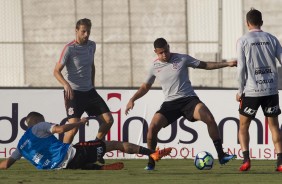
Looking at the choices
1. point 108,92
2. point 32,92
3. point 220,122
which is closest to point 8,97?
point 32,92

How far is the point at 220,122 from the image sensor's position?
18797mm

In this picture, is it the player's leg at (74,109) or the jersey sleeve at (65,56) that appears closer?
the jersey sleeve at (65,56)

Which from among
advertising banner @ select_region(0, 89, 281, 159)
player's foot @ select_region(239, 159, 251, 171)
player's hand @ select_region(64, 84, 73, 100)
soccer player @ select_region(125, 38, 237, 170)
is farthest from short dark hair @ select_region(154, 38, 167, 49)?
advertising banner @ select_region(0, 89, 281, 159)

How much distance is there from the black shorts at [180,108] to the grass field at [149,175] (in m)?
0.76

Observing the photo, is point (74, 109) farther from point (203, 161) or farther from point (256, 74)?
point (256, 74)

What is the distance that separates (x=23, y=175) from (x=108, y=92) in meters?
4.87

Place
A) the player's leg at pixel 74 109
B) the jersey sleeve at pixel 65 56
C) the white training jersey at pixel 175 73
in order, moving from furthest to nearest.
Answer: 1. the player's leg at pixel 74 109
2. the jersey sleeve at pixel 65 56
3. the white training jersey at pixel 175 73

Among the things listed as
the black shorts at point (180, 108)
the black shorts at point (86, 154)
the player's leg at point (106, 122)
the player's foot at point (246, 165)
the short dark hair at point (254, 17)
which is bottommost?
the player's foot at point (246, 165)

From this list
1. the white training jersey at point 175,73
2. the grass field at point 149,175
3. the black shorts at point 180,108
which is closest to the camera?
the grass field at point 149,175

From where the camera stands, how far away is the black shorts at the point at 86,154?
14865 millimetres

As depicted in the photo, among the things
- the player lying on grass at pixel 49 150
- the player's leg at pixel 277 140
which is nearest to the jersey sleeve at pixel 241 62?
the player's leg at pixel 277 140

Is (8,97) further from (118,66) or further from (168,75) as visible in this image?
(118,66)

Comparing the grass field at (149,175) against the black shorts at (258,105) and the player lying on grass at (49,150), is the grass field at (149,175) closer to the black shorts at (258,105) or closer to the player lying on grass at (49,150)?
the player lying on grass at (49,150)

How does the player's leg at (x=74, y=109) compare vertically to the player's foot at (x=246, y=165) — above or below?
above
